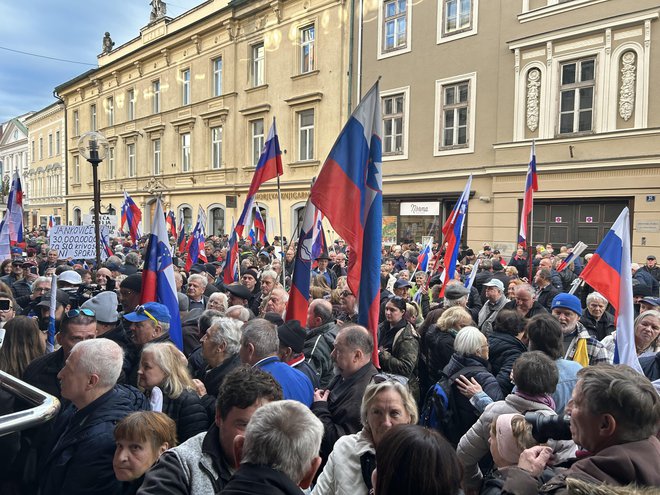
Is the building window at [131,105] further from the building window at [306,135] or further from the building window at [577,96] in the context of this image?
the building window at [577,96]

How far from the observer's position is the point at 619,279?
4434mm

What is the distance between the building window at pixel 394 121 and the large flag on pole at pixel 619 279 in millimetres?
14057

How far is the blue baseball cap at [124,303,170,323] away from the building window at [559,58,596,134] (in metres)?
13.3

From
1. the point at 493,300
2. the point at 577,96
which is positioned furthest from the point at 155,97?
the point at 493,300

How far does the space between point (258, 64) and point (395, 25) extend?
7775mm

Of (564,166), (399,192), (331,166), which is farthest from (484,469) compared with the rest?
(399,192)

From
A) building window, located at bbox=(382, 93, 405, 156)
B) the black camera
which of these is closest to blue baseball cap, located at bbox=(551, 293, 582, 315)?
the black camera

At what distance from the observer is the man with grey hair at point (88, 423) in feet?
7.54

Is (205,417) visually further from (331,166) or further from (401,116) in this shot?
(401,116)

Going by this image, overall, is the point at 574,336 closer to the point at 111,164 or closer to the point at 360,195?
the point at 360,195

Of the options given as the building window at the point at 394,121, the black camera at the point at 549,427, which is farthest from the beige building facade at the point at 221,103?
the black camera at the point at 549,427

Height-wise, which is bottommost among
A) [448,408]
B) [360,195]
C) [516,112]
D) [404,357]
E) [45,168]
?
[448,408]

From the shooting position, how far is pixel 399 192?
18.3 meters

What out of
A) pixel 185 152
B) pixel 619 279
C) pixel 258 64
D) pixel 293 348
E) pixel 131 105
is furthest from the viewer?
pixel 131 105
